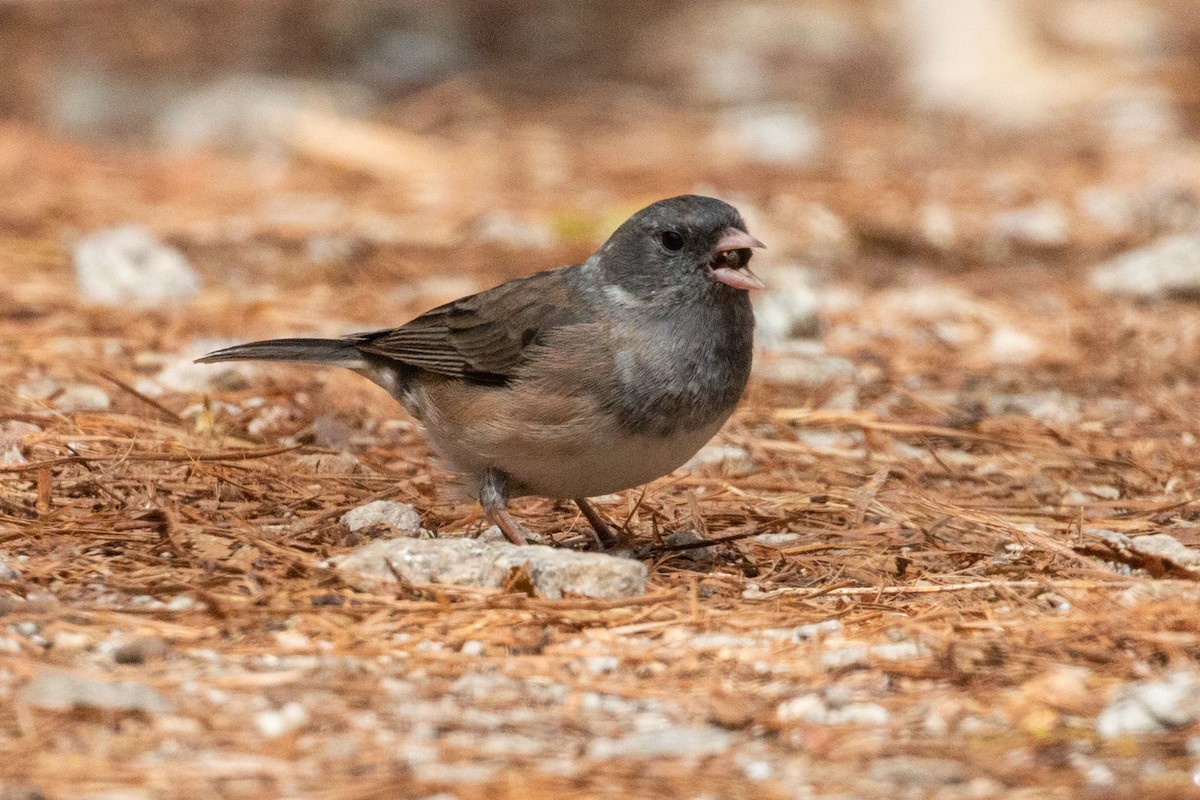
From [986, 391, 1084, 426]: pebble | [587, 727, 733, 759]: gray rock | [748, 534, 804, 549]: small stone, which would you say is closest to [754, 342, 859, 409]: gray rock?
[986, 391, 1084, 426]: pebble

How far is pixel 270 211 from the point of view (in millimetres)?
7785

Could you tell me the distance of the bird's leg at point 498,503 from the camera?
12.4ft

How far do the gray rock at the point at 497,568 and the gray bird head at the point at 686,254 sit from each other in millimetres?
797

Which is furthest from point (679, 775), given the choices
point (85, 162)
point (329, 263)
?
point (85, 162)

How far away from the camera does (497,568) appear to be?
3.33 metres

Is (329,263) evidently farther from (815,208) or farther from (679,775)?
(679,775)

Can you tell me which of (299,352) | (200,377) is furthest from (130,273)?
(299,352)

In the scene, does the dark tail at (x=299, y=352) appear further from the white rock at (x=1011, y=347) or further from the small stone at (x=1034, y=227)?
the small stone at (x=1034, y=227)

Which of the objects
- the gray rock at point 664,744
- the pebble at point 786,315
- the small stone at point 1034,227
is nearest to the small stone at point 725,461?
the pebble at point 786,315

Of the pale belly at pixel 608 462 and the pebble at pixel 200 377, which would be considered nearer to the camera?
the pale belly at pixel 608 462

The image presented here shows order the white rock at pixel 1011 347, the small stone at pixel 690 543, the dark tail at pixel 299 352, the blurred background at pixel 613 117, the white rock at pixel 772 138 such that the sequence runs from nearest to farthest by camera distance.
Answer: the small stone at pixel 690 543, the dark tail at pixel 299 352, the white rock at pixel 1011 347, the blurred background at pixel 613 117, the white rock at pixel 772 138

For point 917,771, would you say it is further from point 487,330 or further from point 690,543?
point 487,330

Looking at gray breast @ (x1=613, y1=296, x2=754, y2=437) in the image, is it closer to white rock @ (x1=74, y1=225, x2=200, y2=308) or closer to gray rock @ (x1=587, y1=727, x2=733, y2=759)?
gray rock @ (x1=587, y1=727, x2=733, y2=759)

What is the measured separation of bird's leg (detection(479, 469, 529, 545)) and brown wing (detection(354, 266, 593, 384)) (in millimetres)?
248
